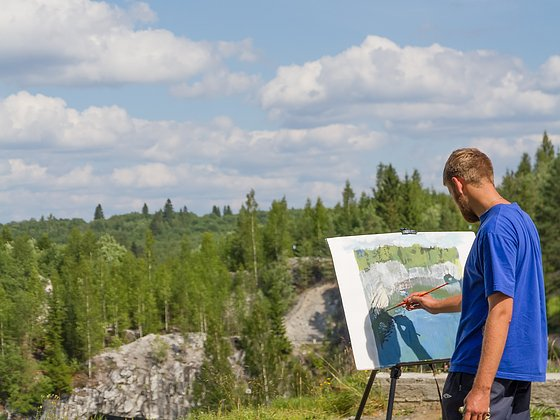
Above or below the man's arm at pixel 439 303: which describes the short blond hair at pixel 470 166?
above

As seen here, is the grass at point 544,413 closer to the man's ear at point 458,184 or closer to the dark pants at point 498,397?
the dark pants at point 498,397

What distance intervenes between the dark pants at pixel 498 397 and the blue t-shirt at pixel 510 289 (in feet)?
0.17

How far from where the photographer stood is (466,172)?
3.80 meters

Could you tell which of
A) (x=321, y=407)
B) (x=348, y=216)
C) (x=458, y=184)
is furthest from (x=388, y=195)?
(x=458, y=184)

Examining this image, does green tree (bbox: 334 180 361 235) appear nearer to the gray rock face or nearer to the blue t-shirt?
the gray rock face

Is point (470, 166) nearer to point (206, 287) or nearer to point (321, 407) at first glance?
point (321, 407)

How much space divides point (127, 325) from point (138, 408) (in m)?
15.0

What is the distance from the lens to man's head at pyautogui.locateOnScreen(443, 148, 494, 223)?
3.79m

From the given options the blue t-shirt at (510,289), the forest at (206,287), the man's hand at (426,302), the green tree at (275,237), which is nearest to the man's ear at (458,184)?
the blue t-shirt at (510,289)

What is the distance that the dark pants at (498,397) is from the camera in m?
3.76

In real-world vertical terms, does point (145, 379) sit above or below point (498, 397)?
below

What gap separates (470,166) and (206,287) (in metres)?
66.6

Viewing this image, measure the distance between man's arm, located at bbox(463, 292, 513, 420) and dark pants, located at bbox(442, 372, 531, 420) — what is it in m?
0.12

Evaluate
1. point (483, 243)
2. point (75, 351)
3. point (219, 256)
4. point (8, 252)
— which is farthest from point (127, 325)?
point (483, 243)
